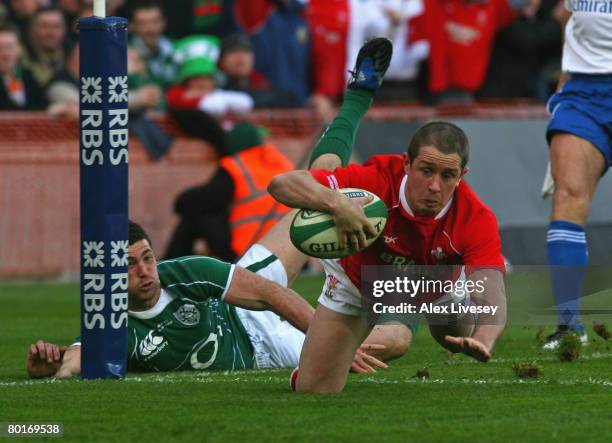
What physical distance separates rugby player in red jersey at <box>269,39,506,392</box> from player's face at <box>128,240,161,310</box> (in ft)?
4.37

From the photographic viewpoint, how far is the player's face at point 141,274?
352 inches

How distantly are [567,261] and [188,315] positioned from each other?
2377mm

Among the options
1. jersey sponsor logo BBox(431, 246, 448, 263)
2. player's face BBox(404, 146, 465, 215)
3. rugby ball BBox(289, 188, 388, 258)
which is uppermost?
player's face BBox(404, 146, 465, 215)

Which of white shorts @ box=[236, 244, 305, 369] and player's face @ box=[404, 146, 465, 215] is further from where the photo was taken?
white shorts @ box=[236, 244, 305, 369]

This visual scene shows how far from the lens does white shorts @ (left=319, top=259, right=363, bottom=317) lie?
25.7 ft

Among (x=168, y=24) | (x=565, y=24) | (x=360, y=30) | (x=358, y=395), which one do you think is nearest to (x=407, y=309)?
(x=358, y=395)

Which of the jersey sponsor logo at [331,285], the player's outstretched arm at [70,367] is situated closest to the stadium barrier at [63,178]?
the player's outstretched arm at [70,367]

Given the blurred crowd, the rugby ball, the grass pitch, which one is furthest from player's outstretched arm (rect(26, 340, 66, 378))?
the blurred crowd

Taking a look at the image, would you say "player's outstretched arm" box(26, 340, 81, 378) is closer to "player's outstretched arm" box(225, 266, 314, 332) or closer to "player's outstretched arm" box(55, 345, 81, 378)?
"player's outstretched arm" box(55, 345, 81, 378)

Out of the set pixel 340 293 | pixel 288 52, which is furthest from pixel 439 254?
pixel 288 52

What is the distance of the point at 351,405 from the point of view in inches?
286

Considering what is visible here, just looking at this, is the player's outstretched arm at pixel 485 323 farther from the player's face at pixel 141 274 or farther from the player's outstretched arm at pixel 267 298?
the player's face at pixel 141 274

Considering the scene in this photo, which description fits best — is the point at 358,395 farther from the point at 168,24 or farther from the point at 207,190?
the point at 168,24

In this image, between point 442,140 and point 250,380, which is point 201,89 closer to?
point 250,380
